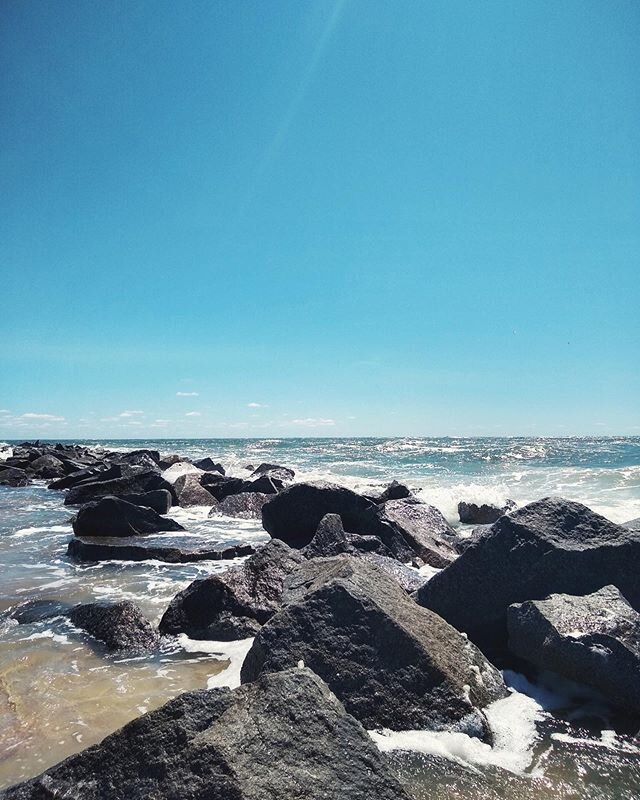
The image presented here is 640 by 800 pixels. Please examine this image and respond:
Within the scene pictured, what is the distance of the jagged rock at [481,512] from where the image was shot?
1440 centimetres

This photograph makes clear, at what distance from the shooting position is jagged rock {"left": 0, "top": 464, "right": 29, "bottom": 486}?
23719 millimetres

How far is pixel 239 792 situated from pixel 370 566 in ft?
9.76

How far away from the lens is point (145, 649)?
5.38 metres

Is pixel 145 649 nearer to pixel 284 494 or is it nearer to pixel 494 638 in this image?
pixel 494 638

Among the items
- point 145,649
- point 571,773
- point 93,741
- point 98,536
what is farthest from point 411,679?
point 98,536

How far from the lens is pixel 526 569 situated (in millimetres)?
5438

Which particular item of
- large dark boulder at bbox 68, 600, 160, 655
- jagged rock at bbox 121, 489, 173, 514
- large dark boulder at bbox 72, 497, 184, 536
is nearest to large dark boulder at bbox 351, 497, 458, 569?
large dark boulder at bbox 68, 600, 160, 655

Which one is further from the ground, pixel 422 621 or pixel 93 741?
pixel 422 621

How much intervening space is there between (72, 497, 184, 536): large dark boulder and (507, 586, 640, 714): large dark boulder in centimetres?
925

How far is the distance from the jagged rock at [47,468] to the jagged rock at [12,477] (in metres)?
2.53

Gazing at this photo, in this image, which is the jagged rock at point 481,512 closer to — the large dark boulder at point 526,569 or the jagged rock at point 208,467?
the large dark boulder at point 526,569

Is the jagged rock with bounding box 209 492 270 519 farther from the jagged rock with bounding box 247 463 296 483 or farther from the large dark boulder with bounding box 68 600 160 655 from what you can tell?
the large dark boulder with bounding box 68 600 160 655

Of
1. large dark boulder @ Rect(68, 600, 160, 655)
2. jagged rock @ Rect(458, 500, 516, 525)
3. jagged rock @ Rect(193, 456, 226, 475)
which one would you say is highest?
jagged rock @ Rect(193, 456, 226, 475)

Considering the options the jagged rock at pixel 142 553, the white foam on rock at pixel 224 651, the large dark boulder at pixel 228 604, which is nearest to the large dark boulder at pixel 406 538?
the jagged rock at pixel 142 553
